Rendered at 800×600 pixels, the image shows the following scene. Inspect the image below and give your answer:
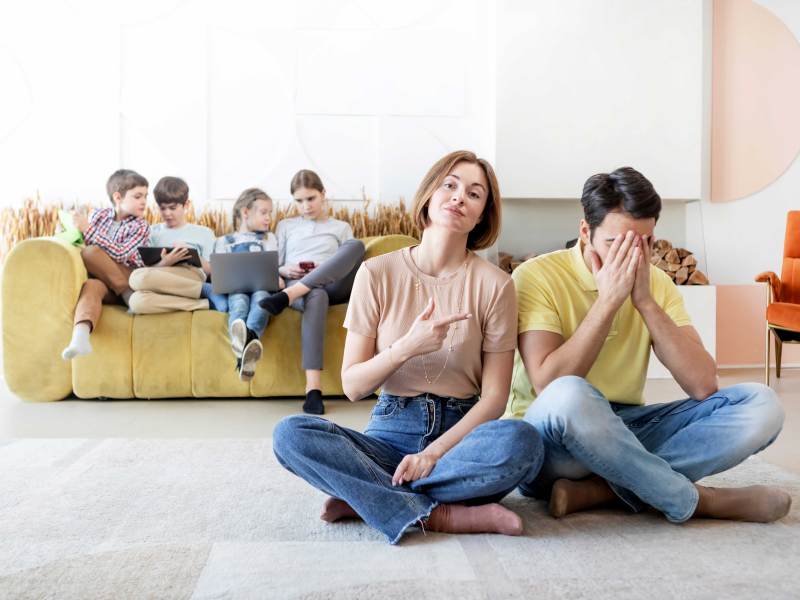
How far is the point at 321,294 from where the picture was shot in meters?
3.57

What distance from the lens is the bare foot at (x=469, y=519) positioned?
1628 mm

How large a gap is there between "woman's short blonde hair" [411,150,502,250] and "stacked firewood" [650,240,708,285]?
305 cm

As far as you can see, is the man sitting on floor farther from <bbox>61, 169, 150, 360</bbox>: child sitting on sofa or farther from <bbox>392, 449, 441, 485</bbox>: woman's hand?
<bbox>61, 169, 150, 360</bbox>: child sitting on sofa

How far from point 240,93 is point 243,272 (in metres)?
1.67

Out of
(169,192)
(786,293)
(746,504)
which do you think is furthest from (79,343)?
(786,293)

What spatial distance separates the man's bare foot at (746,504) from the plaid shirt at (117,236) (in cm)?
283

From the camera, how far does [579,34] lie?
4.70 metres

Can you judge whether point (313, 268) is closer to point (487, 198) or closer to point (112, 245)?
point (112, 245)

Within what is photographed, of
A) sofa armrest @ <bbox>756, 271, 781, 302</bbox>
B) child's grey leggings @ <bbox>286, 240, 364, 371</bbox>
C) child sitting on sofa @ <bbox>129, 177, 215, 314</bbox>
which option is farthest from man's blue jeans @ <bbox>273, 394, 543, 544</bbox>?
sofa armrest @ <bbox>756, 271, 781, 302</bbox>

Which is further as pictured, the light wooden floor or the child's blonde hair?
the child's blonde hair

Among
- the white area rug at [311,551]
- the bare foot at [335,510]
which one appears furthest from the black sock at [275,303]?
the bare foot at [335,510]

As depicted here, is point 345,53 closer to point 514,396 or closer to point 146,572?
point 514,396

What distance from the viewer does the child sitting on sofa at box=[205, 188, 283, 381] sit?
3338 mm

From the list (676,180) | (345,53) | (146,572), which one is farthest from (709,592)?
(345,53)
